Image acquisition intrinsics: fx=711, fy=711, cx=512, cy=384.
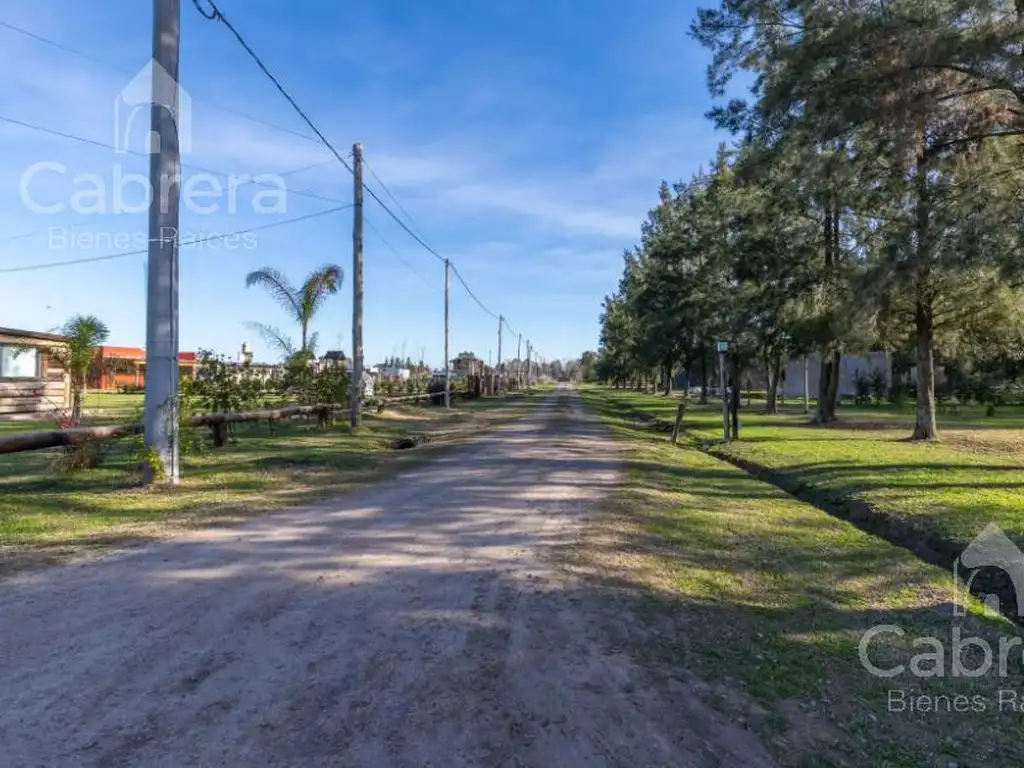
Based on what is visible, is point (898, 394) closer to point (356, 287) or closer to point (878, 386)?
point (878, 386)

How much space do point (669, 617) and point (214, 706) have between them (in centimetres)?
293

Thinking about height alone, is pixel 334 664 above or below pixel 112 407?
below

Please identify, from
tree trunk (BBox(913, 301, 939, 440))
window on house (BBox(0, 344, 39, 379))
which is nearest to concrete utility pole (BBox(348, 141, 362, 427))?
window on house (BBox(0, 344, 39, 379))

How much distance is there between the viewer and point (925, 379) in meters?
19.1

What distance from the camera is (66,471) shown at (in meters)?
10.9

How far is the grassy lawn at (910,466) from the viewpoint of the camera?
896cm

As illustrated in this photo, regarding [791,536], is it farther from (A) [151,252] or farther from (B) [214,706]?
(A) [151,252]

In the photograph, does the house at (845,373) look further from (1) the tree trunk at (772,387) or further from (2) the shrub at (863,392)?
(1) the tree trunk at (772,387)

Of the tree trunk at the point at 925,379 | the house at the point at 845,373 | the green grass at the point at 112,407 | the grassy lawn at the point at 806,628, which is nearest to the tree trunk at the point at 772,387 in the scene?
the house at the point at 845,373

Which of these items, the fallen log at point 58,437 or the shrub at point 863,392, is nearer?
the fallen log at point 58,437

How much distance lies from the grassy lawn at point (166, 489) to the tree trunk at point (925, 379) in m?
12.8

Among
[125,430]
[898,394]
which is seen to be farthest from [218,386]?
[898,394]

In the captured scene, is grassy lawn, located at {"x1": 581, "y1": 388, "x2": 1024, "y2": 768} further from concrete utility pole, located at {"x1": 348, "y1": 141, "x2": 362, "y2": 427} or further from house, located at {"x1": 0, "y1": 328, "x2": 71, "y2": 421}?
house, located at {"x1": 0, "y1": 328, "x2": 71, "y2": 421}

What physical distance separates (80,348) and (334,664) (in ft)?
73.2
